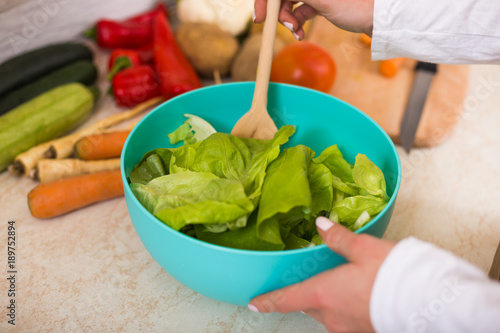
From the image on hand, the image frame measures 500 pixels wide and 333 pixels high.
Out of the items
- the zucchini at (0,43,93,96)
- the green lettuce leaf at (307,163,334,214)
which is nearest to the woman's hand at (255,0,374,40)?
the green lettuce leaf at (307,163,334,214)

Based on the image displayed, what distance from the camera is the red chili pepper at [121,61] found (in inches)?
54.5

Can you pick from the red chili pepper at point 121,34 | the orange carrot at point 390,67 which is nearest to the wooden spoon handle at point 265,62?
the orange carrot at point 390,67

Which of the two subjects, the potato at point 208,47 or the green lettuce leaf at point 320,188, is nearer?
the green lettuce leaf at point 320,188

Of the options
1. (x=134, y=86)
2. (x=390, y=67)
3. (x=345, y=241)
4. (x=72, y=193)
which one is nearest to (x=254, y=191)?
(x=345, y=241)

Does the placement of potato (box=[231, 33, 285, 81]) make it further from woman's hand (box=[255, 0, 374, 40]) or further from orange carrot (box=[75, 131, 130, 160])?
orange carrot (box=[75, 131, 130, 160])

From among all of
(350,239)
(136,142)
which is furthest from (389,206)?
(136,142)

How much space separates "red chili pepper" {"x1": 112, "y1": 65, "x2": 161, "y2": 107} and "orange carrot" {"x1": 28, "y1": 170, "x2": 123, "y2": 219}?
0.34m

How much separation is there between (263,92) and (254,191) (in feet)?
0.86

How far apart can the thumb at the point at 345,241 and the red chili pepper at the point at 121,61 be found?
1.03m

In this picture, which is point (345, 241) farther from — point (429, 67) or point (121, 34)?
point (121, 34)

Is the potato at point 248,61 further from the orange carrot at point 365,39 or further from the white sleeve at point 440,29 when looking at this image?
the white sleeve at point 440,29

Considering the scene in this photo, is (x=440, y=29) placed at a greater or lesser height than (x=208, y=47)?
greater

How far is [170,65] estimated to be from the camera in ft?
4.51

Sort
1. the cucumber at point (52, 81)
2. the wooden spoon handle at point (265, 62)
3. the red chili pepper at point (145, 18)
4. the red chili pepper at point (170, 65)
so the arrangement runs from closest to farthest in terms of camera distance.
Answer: the wooden spoon handle at point (265, 62), the cucumber at point (52, 81), the red chili pepper at point (170, 65), the red chili pepper at point (145, 18)
